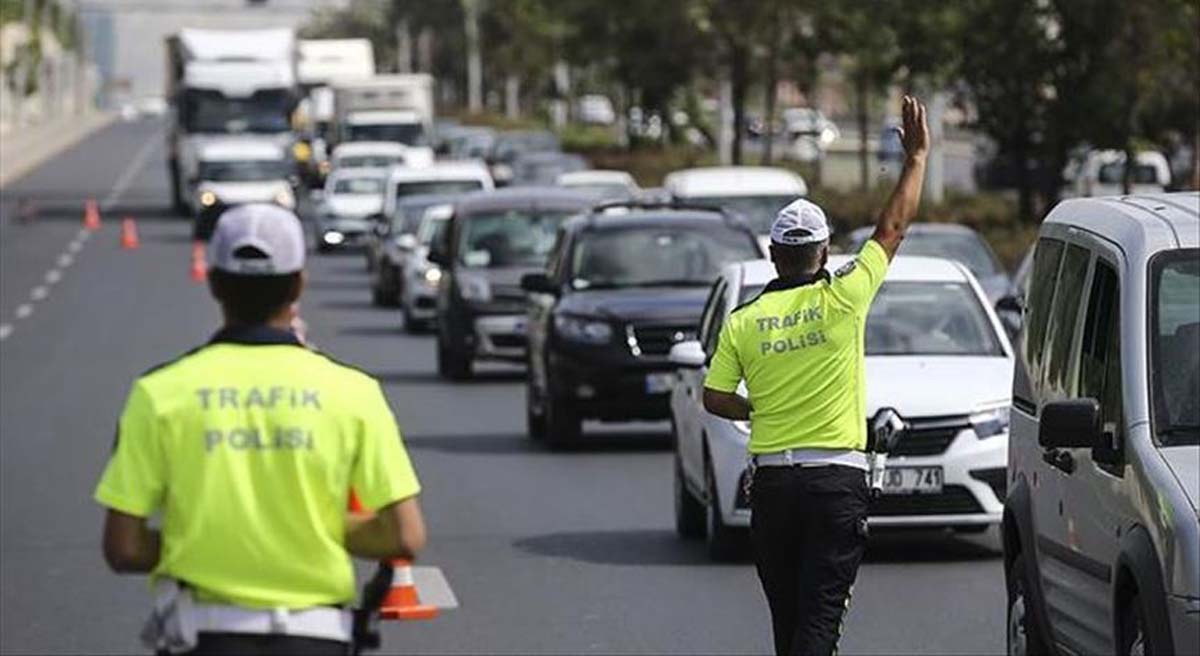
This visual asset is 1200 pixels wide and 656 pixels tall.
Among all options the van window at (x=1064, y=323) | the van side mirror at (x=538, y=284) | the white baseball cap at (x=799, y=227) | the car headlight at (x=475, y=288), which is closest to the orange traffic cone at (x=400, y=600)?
the white baseball cap at (x=799, y=227)

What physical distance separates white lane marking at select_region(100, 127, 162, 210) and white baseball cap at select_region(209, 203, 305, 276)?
70.7m

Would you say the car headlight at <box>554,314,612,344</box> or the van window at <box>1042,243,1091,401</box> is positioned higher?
the van window at <box>1042,243,1091,401</box>

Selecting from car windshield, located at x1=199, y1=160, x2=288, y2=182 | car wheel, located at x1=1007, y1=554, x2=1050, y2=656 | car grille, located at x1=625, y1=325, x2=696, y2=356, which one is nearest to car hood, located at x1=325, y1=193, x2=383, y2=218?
car windshield, located at x1=199, y1=160, x2=288, y2=182

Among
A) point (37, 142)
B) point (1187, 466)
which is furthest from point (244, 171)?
point (37, 142)

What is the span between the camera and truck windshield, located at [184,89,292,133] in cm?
6538

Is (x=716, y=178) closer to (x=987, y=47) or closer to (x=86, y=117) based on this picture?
(x=987, y=47)

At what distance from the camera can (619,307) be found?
22.6m

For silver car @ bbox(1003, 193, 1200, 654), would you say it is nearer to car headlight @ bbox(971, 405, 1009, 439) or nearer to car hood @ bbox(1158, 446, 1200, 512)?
car hood @ bbox(1158, 446, 1200, 512)

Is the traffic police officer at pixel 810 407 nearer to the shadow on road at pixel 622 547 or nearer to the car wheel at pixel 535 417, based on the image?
the shadow on road at pixel 622 547

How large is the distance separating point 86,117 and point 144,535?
180 m

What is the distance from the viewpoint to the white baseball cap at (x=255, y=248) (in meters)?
6.61

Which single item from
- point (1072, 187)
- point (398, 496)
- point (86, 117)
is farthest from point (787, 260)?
point (86, 117)

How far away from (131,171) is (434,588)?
8694 centimetres

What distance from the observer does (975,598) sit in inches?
565
